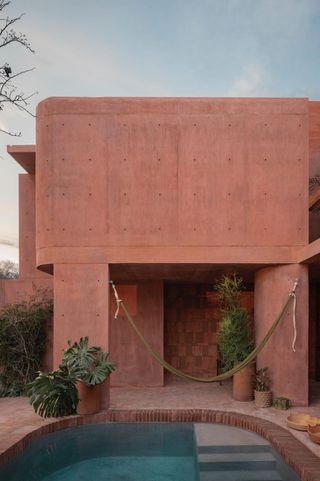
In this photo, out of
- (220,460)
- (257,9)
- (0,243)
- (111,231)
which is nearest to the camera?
(220,460)

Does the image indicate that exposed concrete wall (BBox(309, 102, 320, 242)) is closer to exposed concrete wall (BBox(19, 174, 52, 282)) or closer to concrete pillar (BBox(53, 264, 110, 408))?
concrete pillar (BBox(53, 264, 110, 408))

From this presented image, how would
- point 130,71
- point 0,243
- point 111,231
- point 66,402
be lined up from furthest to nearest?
point 0,243
point 130,71
point 111,231
point 66,402

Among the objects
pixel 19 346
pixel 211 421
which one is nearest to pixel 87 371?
pixel 211 421

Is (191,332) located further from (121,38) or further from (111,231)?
(121,38)

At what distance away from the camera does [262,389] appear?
6.53m

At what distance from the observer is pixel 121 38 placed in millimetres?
8320

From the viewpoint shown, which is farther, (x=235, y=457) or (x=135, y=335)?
(x=135, y=335)

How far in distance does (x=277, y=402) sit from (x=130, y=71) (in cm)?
708

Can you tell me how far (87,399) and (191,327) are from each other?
4.12 m

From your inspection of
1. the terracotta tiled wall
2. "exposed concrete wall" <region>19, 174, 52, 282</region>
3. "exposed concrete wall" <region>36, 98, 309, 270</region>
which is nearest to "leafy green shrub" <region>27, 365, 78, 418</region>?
"exposed concrete wall" <region>36, 98, 309, 270</region>

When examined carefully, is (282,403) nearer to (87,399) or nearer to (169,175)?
(87,399)

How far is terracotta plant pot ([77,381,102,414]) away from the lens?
6.02 meters

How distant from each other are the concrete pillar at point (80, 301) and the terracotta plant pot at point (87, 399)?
386 millimetres

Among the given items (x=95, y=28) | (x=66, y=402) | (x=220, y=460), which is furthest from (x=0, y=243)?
(x=220, y=460)
